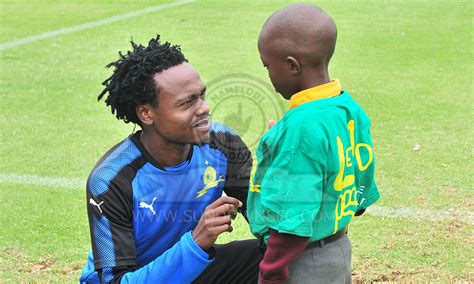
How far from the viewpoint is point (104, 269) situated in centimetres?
354

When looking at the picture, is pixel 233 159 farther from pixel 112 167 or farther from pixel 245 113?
pixel 245 113

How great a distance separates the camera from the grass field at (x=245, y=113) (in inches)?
210

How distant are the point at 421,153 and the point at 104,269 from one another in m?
4.24

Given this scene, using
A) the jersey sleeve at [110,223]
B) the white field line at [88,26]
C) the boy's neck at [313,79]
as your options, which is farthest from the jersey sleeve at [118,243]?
the white field line at [88,26]

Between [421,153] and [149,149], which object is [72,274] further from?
[421,153]

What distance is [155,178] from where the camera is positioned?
3691mm

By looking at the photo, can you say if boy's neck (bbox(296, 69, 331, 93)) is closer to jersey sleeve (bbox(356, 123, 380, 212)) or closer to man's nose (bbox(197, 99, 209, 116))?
jersey sleeve (bbox(356, 123, 380, 212))

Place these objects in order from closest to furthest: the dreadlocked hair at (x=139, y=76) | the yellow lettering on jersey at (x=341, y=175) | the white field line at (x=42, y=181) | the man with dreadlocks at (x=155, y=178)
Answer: the yellow lettering on jersey at (x=341, y=175)
the man with dreadlocks at (x=155, y=178)
the dreadlocked hair at (x=139, y=76)
the white field line at (x=42, y=181)

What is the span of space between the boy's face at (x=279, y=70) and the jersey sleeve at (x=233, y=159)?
0.86 metres

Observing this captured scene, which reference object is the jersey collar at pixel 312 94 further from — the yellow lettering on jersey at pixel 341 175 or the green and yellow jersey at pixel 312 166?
the yellow lettering on jersey at pixel 341 175

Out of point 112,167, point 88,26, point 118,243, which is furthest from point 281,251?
point 88,26

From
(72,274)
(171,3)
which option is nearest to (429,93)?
(72,274)

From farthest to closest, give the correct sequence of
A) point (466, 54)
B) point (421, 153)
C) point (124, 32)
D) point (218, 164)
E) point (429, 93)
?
point (124, 32), point (466, 54), point (429, 93), point (421, 153), point (218, 164)

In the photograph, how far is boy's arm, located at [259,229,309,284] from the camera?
296 centimetres
